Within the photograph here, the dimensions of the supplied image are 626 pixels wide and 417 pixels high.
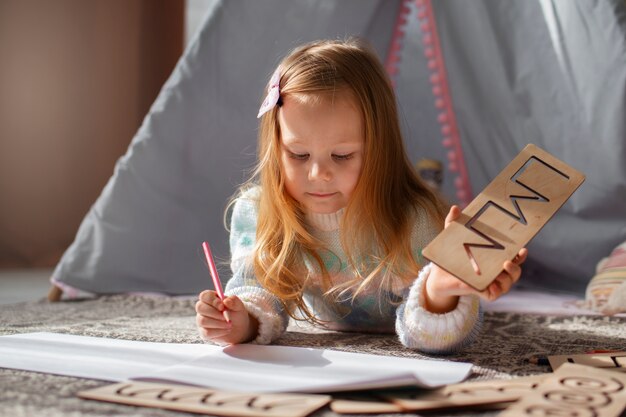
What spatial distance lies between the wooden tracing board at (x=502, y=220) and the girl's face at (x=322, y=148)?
0.23m

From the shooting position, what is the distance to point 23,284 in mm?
2119

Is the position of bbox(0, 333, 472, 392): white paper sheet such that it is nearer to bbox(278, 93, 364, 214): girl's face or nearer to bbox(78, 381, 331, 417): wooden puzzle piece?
bbox(78, 381, 331, 417): wooden puzzle piece

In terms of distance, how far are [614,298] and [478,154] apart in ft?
2.04

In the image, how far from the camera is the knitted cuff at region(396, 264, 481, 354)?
3.21ft

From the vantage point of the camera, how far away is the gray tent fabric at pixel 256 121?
67.8 inches

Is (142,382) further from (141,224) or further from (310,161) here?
(141,224)

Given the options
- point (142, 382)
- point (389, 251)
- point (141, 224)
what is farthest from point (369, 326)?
point (141, 224)

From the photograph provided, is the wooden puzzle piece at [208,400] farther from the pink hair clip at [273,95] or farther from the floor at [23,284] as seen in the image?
the floor at [23,284]

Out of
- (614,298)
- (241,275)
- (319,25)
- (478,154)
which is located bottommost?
(614,298)

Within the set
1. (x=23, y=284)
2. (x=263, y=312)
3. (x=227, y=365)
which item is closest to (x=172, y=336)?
(x=263, y=312)

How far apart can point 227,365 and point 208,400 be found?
0.16m

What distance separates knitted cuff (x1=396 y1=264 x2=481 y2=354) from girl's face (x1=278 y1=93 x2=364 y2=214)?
0.58ft

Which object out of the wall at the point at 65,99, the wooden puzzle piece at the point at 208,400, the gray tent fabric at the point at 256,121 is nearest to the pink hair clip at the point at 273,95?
the wooden puzzle piece at the point at 208,400

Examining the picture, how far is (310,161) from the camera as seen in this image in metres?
1.07
